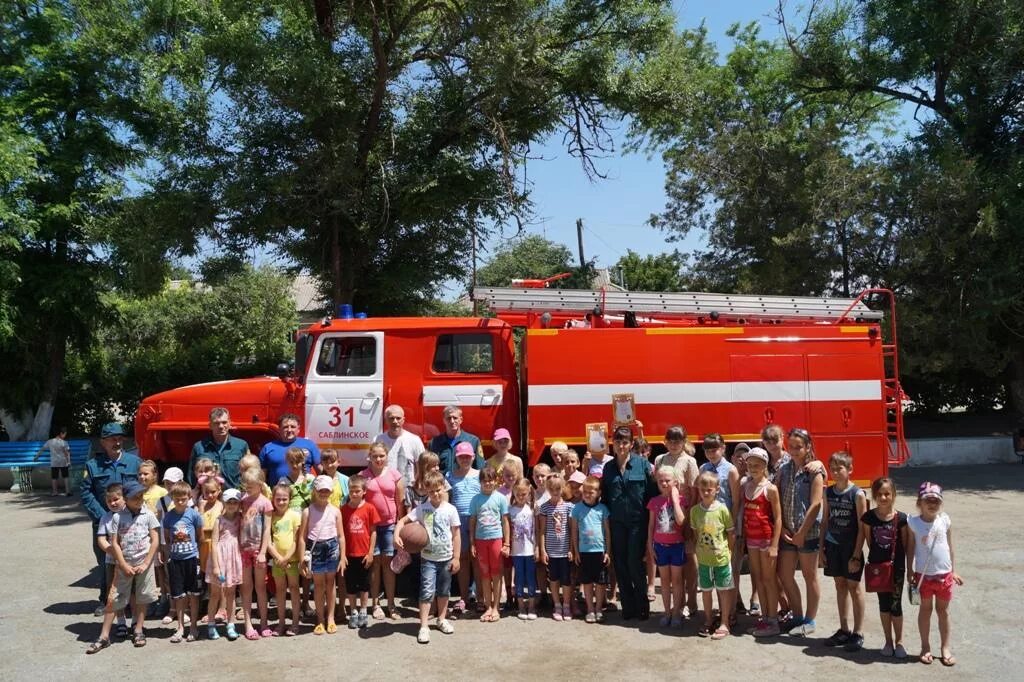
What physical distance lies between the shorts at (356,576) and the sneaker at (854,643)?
4064 millimetres

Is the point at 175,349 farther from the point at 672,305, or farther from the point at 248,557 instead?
the point at 248,557

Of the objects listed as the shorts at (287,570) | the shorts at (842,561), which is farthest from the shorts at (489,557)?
the shorts at (842,561)

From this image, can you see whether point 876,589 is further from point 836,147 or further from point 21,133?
point 21,133

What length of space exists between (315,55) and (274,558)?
10114mm

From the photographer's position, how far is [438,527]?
7301mm

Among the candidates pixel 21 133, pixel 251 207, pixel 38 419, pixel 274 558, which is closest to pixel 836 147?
pixel 251 207

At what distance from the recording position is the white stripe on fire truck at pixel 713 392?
957 cm

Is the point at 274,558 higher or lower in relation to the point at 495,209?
lower

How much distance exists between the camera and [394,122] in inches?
642

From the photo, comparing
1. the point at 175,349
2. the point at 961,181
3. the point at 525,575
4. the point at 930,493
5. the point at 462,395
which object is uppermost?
the point at 961,181

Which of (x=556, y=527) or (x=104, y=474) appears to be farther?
(x=104, y=474)

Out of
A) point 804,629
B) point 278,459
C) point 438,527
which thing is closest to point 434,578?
point 438,527

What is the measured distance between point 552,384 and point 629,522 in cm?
251

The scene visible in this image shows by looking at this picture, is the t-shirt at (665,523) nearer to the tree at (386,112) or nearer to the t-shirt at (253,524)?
the t-shirt at (253,524)
